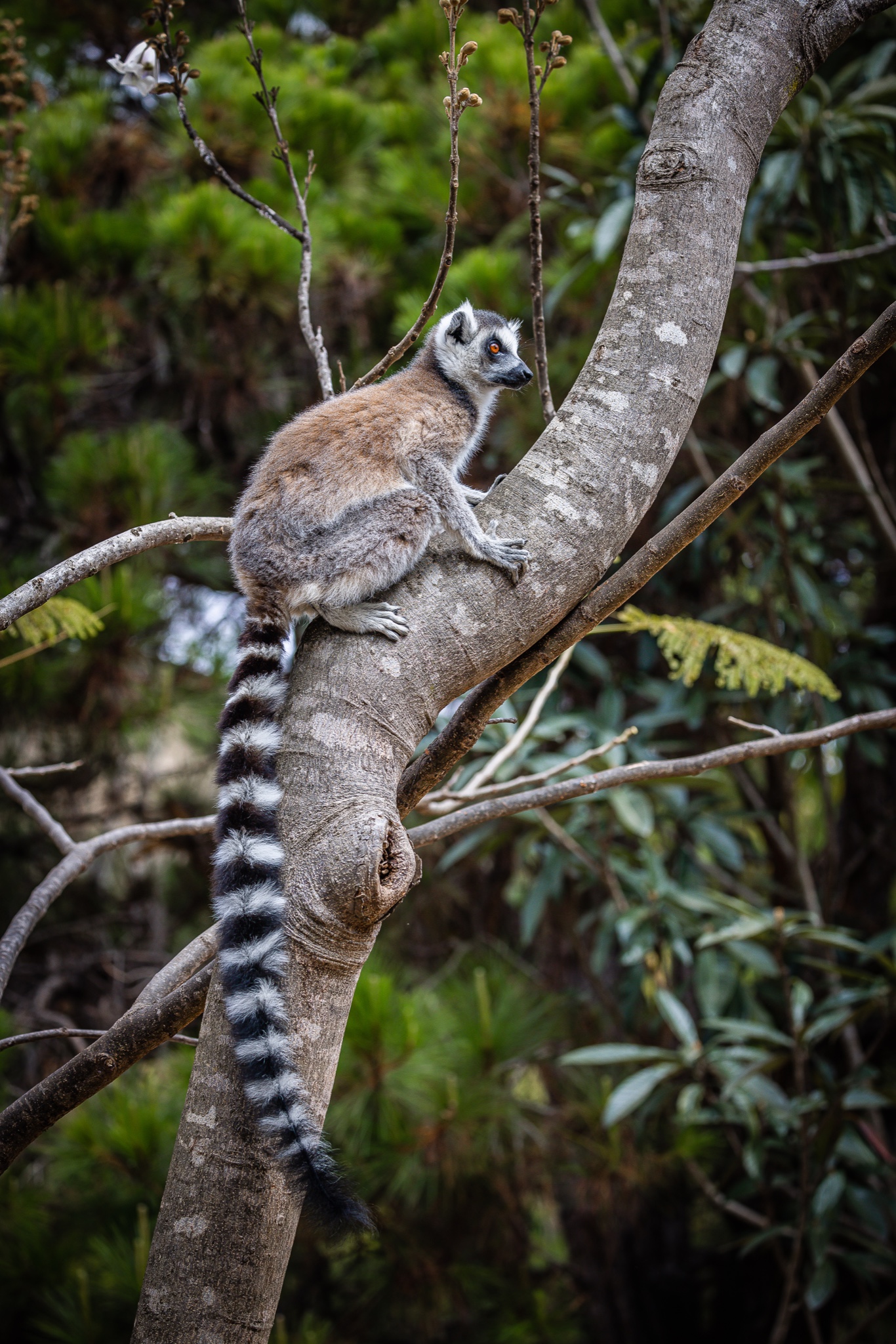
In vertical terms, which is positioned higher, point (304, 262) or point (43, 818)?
point (304, 262)

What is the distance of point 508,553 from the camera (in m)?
1.34

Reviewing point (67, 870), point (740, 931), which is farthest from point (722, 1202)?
point (67, 870)

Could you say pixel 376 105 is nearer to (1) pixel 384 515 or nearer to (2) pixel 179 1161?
(1) pixel 384 515

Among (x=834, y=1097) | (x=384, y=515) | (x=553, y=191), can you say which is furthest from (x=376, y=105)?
(x=834, y=1097)

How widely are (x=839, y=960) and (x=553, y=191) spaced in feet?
11.6

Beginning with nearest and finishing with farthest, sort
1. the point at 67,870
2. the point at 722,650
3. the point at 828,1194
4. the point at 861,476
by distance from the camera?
the point at 67,870, the point at 722,650, the point at 828,1194, the point at 861,476

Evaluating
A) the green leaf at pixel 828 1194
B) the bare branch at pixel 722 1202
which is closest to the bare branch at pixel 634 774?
the green leaf at pixel 828 1194

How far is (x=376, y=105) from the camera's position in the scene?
527 cm

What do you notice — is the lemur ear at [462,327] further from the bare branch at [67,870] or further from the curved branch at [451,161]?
the bare branch at [67,870]

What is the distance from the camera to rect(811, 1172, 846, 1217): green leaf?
301 centimetres

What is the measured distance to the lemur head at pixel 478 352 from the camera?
8.60ft

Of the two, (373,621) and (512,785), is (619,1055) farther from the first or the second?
(373,621)

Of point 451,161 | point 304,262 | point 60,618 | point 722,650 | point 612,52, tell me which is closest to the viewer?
point 451,161

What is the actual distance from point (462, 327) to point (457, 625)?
1.68 m
